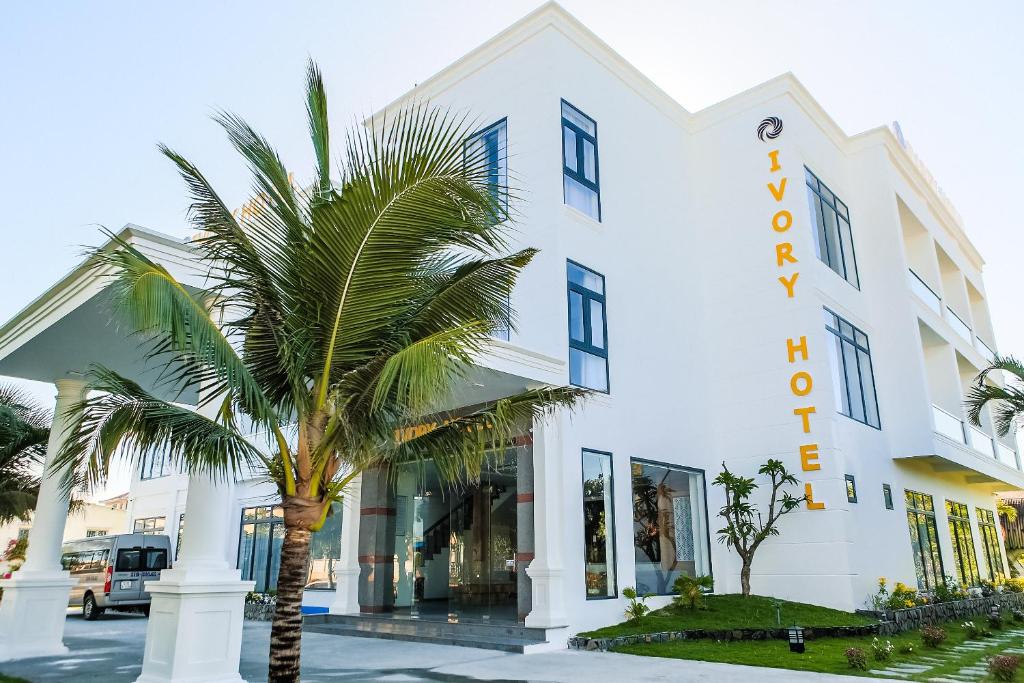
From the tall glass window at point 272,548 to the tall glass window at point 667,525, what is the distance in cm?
718

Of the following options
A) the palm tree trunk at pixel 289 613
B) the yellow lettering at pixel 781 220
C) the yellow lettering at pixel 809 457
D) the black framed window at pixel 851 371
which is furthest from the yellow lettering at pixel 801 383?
the palm tree trunk at pixel 289 613

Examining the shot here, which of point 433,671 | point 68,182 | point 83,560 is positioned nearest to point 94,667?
point 433,671

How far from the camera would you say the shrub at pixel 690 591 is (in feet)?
43.6

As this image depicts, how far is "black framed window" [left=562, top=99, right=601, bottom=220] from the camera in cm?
1437

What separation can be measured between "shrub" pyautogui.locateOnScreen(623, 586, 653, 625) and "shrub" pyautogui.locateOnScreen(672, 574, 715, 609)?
0.85m

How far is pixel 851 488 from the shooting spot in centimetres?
1515

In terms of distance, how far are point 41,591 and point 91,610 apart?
829 centimetres

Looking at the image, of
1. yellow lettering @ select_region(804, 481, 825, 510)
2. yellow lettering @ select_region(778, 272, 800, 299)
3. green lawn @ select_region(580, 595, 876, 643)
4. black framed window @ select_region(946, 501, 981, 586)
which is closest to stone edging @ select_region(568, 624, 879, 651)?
green lawn @ select_region(580, 595, 876, 643)

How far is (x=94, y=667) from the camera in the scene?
9.23 m

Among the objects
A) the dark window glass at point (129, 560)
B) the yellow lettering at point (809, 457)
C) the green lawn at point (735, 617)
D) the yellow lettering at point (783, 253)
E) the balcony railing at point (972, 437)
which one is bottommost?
the green lawn at point (735, 617)

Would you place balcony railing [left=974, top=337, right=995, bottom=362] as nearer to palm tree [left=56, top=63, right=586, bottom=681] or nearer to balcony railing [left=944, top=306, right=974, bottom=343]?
balcony railing [left=944, top=306, right=974, bottom=343]

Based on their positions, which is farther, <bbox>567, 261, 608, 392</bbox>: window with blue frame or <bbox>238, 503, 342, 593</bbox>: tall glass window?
<bbox>238, 503, 342, 593</bbox>: tall glass window

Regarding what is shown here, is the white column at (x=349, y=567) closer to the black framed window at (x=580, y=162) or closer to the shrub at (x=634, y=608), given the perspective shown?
the shrub at (x=634, y=608)

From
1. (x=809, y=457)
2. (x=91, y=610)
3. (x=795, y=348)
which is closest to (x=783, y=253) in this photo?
(x=795, y=348)
